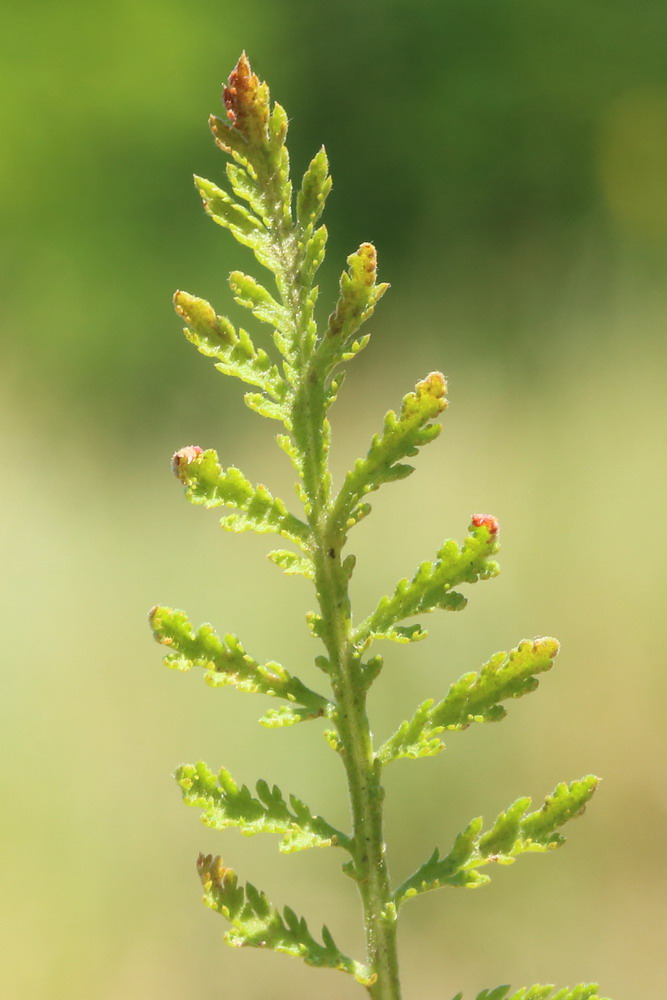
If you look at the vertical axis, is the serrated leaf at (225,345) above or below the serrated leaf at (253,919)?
above

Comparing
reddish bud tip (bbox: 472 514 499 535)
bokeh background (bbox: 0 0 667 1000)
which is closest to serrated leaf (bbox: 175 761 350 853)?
reddish bud tip (bbox: 472 514 499 535)

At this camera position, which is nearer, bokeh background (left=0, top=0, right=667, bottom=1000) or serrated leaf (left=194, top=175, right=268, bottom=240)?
serrated leaf (left=194, top=175, right=268, bottom=240)

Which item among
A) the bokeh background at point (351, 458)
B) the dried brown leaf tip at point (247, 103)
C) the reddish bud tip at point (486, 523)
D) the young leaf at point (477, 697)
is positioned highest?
the bokeh background at point (351, 458)

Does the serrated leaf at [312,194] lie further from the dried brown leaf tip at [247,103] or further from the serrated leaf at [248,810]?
the serrated leaf at [248,810]

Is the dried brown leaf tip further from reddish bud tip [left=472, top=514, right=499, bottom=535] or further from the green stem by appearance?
reddish bud tip [left=472, top=514, right=499, bottom=535]

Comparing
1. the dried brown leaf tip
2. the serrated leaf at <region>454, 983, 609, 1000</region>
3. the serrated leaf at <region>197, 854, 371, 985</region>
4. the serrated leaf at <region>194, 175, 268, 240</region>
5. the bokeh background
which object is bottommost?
the serrated leaf at <region>454, 983, 609, 1000</region>

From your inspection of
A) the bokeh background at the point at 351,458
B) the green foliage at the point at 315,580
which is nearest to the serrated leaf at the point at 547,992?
the green foliage at the point at 315,580

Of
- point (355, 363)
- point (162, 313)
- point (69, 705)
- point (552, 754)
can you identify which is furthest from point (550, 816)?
point (162, 313)

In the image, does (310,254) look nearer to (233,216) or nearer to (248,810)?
(233,216)
